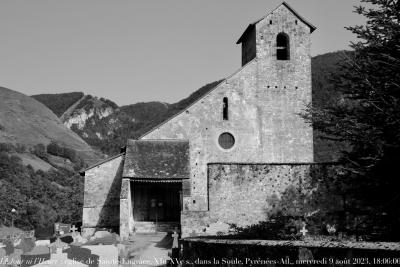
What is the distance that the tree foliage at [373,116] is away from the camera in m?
Answer: 15.2

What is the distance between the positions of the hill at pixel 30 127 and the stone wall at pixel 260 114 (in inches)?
2350

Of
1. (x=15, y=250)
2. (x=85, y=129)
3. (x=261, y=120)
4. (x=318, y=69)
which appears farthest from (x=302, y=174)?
(x=85, y=129)

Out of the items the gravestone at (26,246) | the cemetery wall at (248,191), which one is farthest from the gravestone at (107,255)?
the cemetery wall at (248,191)

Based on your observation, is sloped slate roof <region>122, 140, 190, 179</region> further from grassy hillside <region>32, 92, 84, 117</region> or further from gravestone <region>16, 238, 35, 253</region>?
grassy hillside <region>32, 92, 84, 117</region>

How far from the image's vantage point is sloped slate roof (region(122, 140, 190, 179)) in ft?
83.0

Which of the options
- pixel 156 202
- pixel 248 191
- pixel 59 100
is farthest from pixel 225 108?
pixel 59 100

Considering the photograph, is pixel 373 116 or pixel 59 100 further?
pixel 59 100

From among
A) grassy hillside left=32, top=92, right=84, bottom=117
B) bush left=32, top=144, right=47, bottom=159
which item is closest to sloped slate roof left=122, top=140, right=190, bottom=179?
bush left=32, top=144, right=47, bottom=159

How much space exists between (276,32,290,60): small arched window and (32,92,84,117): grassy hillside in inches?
5513

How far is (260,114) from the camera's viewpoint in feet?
93.2

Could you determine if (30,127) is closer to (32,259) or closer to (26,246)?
(26,246)

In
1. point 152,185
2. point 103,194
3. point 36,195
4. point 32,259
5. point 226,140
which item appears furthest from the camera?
point 36,195

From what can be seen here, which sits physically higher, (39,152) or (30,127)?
(30,127)

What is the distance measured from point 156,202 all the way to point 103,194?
9.55 ft
